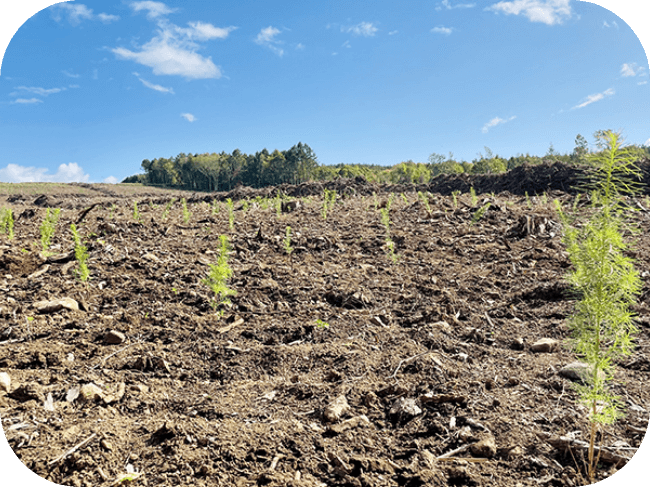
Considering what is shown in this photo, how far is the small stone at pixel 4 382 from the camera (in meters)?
2.61

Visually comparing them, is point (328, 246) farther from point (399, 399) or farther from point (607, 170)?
point (607, 170)

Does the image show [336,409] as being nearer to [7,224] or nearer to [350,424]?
[350,424]

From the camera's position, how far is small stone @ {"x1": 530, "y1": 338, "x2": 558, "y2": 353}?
11.5 feet

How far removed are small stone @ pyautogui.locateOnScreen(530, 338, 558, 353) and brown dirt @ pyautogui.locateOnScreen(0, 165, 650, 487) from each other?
93 mm

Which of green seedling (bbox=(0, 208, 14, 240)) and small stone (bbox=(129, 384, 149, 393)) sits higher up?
green seedling (bbox=(0, 208, 14, 240))

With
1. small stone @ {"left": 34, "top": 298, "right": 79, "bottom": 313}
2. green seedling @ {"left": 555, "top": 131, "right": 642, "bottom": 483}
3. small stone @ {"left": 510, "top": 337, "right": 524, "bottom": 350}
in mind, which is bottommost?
small stone @ {"left": 510, "top": 337, "right": 524, "bottom": 350}

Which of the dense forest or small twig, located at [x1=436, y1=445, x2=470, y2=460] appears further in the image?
the dense forest

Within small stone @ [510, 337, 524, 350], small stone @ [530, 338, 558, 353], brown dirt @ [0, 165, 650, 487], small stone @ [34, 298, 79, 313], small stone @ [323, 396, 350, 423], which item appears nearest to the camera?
brown dirt @ [0, 165, 650, 487]

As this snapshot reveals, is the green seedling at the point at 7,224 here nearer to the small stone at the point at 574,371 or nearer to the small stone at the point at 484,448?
the small stone at the point at 484,448

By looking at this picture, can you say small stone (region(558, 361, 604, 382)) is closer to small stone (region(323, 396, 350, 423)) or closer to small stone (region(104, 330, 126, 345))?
small stone (region(323, 396, 350, 423))

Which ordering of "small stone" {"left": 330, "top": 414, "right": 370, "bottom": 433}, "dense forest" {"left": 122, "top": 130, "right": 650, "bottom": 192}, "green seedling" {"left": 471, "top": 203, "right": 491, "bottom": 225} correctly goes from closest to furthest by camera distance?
"small stone" {"left": 330, "top": 414, "right": 370, "bottom": 433}, "green seedling" {"left": 471, "top": 203, "right": 491, "bottom": 225}, "dense forest" {"left": 122, "top": 130, "right": 650, "bottom": 192}

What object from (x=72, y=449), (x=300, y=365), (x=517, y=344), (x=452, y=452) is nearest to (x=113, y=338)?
(x=72, y=449)

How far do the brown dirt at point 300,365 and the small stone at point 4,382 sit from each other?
2.0 inches

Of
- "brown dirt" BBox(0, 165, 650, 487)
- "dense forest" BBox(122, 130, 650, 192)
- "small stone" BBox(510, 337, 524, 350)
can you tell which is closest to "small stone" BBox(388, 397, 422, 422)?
"brown dirt" BBox(0, 165, 650, 487)
